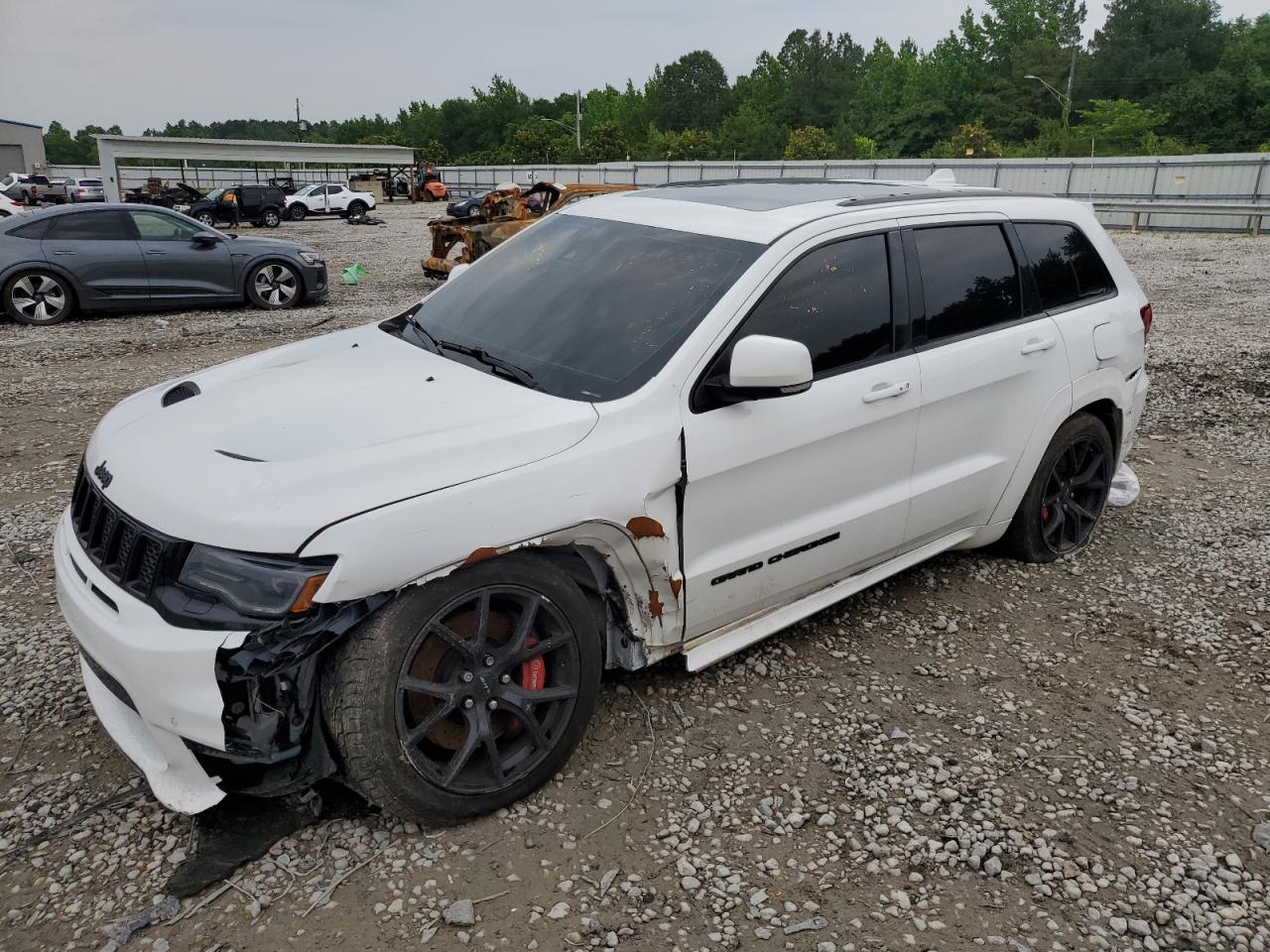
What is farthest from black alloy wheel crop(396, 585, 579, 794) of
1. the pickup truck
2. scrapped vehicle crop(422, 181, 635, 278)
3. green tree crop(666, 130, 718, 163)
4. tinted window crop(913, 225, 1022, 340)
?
green tree crop(666, 130, 718, 163)

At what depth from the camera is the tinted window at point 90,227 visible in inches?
444

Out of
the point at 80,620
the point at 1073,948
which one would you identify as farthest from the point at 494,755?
the point at 1073,948

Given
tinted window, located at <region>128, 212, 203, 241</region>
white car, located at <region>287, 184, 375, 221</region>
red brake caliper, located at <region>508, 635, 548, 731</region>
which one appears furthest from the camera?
white car, located at <region>287, 184, 375, 221</region>

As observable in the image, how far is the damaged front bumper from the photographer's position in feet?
8.08

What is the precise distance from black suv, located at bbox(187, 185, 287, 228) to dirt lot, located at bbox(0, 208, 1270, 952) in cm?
2927

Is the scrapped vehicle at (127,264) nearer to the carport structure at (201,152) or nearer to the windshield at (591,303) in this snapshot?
the windshield at (591,303)

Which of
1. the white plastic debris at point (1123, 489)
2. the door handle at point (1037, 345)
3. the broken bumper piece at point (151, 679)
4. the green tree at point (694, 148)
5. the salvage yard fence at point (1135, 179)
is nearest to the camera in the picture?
the broken bumper piece at point (151, 679)

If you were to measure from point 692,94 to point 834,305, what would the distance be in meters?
104

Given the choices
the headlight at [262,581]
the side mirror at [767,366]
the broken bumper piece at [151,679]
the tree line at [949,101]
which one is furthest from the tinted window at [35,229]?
the tree line at [949,101]

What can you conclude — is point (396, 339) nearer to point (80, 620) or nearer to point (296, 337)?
point (80, 620)

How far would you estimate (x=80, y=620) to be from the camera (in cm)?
279

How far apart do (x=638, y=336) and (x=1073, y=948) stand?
2.20 m

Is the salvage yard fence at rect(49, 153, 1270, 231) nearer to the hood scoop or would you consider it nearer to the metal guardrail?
the metal guardrail

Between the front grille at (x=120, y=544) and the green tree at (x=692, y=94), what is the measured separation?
10300cm
